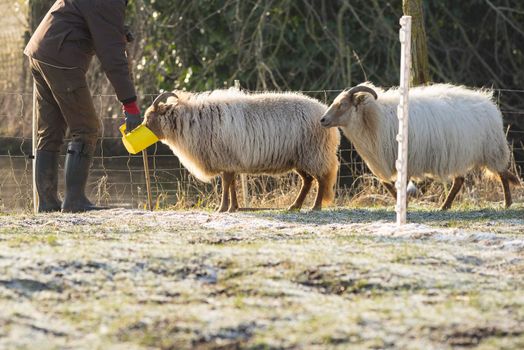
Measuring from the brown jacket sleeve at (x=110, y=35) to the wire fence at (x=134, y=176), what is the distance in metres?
2.16

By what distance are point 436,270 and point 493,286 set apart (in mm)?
386

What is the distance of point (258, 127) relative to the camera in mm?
9742

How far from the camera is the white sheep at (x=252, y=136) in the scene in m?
9.76

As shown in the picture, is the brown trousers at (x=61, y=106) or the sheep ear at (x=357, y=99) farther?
the sheep ear at (x=357, y=99)

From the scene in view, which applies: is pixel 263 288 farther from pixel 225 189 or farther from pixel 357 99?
pixel 357 99

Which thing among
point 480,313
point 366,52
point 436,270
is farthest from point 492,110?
point 366,52

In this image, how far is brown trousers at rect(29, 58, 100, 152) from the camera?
9273 mm

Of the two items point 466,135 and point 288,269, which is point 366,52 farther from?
point 288,269

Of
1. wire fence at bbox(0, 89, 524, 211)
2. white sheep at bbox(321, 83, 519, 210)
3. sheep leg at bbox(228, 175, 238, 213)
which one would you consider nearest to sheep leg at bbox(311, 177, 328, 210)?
white sheep at bbox(321, 83, 519, 210)

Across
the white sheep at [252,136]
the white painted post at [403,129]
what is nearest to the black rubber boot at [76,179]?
the white sheep at [252,136]

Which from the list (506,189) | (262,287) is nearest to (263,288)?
(262,287)

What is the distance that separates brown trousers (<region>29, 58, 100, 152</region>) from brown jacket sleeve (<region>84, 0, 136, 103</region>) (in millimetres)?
315

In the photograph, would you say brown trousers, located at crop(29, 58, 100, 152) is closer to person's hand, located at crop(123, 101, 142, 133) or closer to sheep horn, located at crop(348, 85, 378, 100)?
person's hand, located at crop(123, 101, 142, 133)

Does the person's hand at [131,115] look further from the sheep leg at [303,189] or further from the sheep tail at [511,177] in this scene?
the sheep tail at [511,177]
